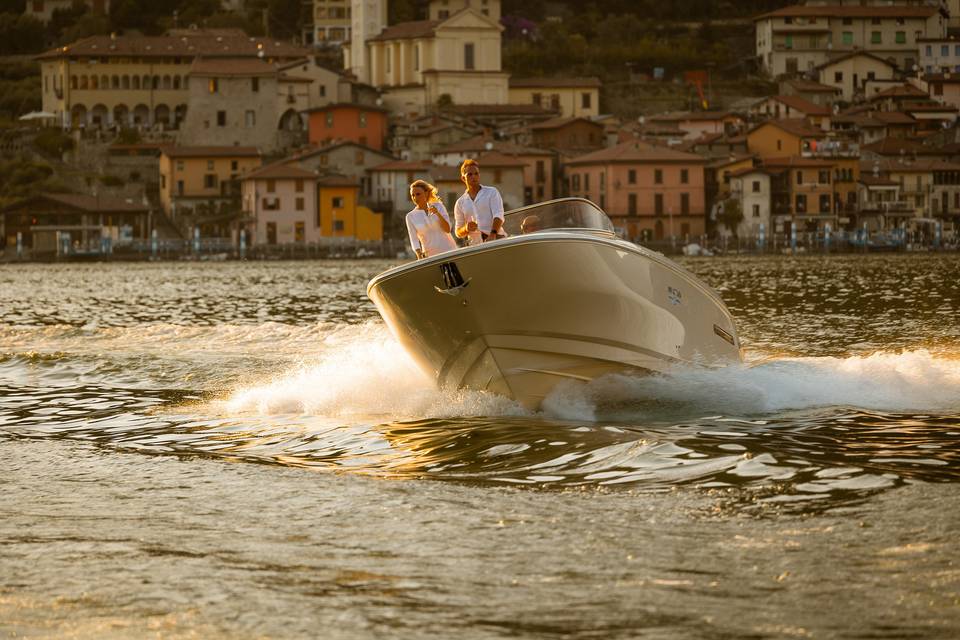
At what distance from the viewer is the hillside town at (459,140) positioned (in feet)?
358

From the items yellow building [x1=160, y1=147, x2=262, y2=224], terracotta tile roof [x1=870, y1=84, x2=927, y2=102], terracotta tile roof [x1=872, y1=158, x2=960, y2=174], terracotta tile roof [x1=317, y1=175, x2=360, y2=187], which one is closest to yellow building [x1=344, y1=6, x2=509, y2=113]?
yellow building [x1=160, y1=147, x2=262, y2=224]

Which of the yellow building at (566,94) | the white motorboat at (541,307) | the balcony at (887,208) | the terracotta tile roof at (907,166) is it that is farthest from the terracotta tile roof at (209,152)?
the white motorboat at (541,307)

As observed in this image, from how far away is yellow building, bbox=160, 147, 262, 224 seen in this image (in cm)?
11562

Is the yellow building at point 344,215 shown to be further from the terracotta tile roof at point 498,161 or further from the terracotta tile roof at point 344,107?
the terracotta tile roof at point 344,107

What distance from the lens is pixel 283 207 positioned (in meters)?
110

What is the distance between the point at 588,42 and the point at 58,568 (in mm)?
154519

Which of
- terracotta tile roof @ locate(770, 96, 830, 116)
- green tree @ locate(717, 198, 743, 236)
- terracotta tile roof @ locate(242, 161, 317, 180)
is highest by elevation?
terracotta tile roof @ locate(770, 96, 830, 116)

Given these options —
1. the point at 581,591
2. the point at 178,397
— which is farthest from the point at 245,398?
the point at 581,591

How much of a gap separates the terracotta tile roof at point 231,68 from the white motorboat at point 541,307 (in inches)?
4584

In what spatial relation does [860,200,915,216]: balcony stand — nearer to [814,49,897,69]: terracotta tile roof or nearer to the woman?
[814,49,897,69]: terracotta tile roof

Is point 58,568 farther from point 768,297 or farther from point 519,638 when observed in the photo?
point 768,297

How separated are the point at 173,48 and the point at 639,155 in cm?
4596

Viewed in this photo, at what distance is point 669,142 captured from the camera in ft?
395

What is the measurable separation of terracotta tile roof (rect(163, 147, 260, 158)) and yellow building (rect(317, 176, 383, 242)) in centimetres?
993
